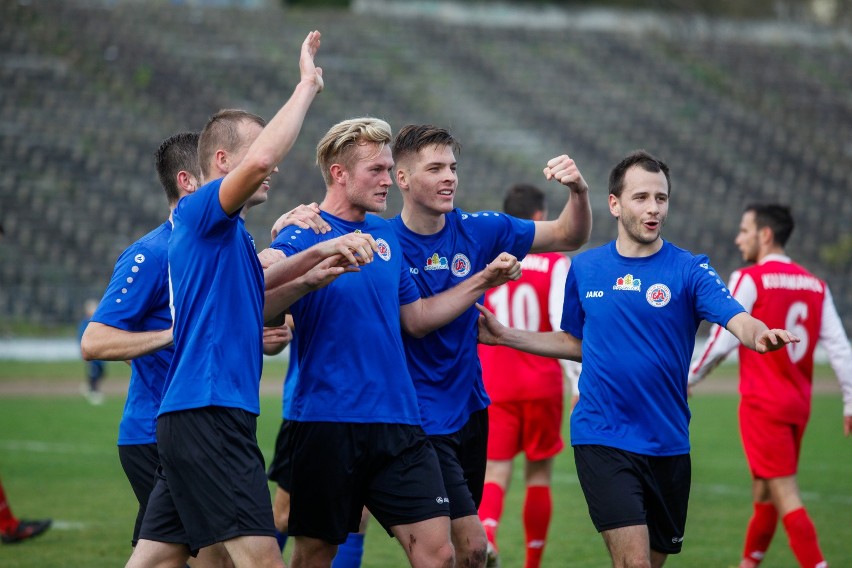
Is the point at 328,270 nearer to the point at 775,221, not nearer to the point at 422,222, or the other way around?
the point at 422,222

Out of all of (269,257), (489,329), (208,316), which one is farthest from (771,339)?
(208,316)

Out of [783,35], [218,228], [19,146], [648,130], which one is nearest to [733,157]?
[648,130]

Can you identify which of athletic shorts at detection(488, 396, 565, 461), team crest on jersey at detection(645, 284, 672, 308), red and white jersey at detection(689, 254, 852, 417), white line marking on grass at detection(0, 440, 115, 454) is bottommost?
white line marking on grass at detection(0, 440, 115, 454)

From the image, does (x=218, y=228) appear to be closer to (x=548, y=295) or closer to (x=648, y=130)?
(x=548, y=295)

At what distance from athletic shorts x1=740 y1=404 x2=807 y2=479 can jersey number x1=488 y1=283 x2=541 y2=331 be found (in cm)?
174

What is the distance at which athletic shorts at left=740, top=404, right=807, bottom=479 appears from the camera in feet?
25.1

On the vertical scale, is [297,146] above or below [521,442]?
above

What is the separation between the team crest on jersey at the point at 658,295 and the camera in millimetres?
5660

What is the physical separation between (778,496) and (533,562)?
5.51ft

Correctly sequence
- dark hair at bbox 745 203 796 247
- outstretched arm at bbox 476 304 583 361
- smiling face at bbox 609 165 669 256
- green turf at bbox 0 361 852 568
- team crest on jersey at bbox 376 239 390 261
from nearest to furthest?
team crest on jersey at bbox 376 239 390 261 < smiling face at bbox 609 165 669 256 < outstretched arm at bbox 476 304 583 361 < dark hair at bbox 745 203 796 247 < green turf at bbox 0 361 852 568

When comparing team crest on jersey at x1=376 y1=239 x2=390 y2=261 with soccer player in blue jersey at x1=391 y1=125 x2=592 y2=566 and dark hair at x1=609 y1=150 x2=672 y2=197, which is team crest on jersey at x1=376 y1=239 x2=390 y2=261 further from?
dark hair at x1=609 y1=150 x2=672 y2=197

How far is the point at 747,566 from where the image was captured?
25.5 feet

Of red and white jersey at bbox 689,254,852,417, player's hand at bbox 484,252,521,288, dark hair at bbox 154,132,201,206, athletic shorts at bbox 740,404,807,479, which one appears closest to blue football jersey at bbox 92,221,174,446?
dark hair at bbox 154,132,201,206

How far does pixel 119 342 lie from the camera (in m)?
5.14
